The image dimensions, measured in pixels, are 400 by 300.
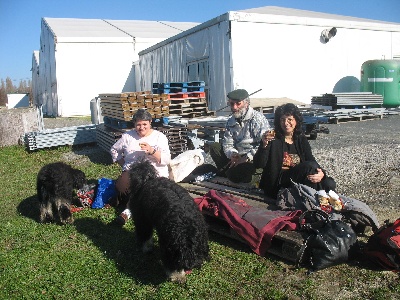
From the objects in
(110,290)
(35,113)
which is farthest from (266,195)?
(35,113)

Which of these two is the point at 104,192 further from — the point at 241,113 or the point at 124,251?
the point at 241,113

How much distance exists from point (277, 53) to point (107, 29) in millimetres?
15376

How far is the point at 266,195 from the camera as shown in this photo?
491cm

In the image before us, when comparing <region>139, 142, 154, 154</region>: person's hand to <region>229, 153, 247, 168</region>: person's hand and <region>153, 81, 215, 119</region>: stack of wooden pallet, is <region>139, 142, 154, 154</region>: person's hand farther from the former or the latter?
<region>153, 81, 215, 119</region>: stack of wooden pallet

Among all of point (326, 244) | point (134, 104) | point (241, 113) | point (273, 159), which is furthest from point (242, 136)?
point (134, 104)

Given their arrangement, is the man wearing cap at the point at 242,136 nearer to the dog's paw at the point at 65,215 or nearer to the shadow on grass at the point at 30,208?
the dog's paw at the point at 65,215

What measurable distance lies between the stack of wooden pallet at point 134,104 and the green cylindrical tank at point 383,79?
10601 mm

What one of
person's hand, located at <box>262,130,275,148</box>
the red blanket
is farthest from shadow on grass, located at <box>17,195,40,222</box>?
person's hand, located at <box>262,130,275,148</box>

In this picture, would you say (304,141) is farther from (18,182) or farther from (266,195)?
(18,182)

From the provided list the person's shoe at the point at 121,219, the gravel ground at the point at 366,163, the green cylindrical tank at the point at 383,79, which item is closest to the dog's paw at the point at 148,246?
the person's shoe at the point at 121,219

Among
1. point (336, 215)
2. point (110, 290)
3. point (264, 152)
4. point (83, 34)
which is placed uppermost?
point (83, 34)

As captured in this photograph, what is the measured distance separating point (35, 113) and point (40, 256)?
29.8 feet

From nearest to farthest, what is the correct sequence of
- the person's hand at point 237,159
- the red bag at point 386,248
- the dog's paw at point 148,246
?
the red bag at point 386,248
the dog's paw at point 148,246
the person's hand at point 237,159

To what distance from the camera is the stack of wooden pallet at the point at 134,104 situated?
9.28 meters
